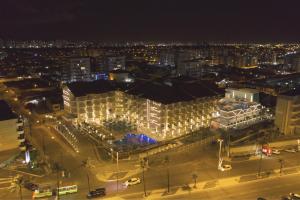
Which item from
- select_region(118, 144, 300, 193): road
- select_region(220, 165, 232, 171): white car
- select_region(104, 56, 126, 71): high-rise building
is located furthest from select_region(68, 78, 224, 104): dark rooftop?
select_region(104, 56, 126, 71): high-rise building

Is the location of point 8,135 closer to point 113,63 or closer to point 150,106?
point 150,106

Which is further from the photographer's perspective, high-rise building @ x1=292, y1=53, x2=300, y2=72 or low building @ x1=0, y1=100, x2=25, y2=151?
high-rise building @ x1=292, y1=53, x2=300, y2=72

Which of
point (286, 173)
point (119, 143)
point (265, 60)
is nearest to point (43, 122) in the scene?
point (119, 143)

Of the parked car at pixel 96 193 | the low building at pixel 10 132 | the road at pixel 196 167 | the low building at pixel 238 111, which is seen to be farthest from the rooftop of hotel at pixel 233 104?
the low building at pixel 10 132

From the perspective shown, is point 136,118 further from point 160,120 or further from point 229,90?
point 229,90

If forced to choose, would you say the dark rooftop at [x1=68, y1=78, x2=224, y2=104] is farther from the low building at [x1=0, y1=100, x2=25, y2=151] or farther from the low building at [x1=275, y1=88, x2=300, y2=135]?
the low building at [x1=0, y1=100, x2=25, y2=151]
